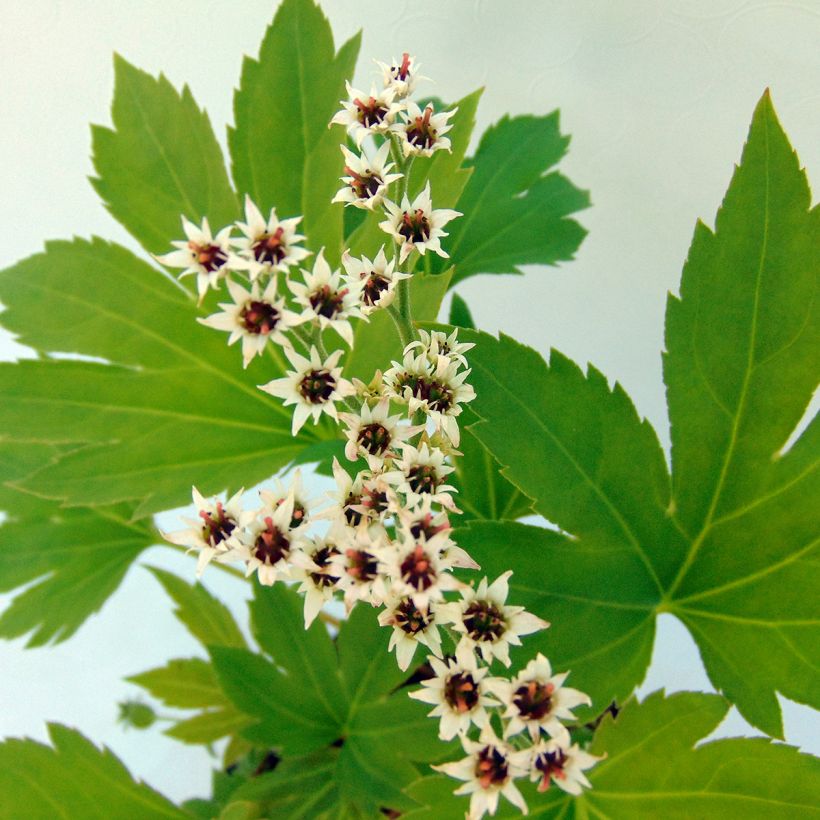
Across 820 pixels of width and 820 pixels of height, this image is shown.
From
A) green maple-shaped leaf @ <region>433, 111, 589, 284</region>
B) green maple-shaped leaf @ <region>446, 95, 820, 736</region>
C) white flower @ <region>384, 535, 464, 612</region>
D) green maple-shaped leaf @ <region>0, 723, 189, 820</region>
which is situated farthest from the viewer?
green maple-shaped leaf @ <region>433, 111, 589, 284</region>

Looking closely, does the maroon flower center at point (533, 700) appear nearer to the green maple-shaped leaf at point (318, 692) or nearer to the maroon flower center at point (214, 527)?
the maroon flower center at point (214, 527)

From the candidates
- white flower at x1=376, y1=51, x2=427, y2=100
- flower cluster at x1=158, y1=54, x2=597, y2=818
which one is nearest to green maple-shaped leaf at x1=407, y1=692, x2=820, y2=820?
flower cluster at x1=158, y1=54, x2=597, y2=818

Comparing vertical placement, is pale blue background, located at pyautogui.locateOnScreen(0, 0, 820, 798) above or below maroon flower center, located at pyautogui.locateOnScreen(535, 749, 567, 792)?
above

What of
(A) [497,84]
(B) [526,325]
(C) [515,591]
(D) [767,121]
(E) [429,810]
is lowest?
(E) [429,810]

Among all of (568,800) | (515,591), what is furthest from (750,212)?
(568,800)

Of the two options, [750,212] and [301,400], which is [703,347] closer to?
[750,212]

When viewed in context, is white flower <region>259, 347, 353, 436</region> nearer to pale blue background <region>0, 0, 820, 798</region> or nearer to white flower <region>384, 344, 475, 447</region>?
white flower <region>384, 344, 475, 447</region>
